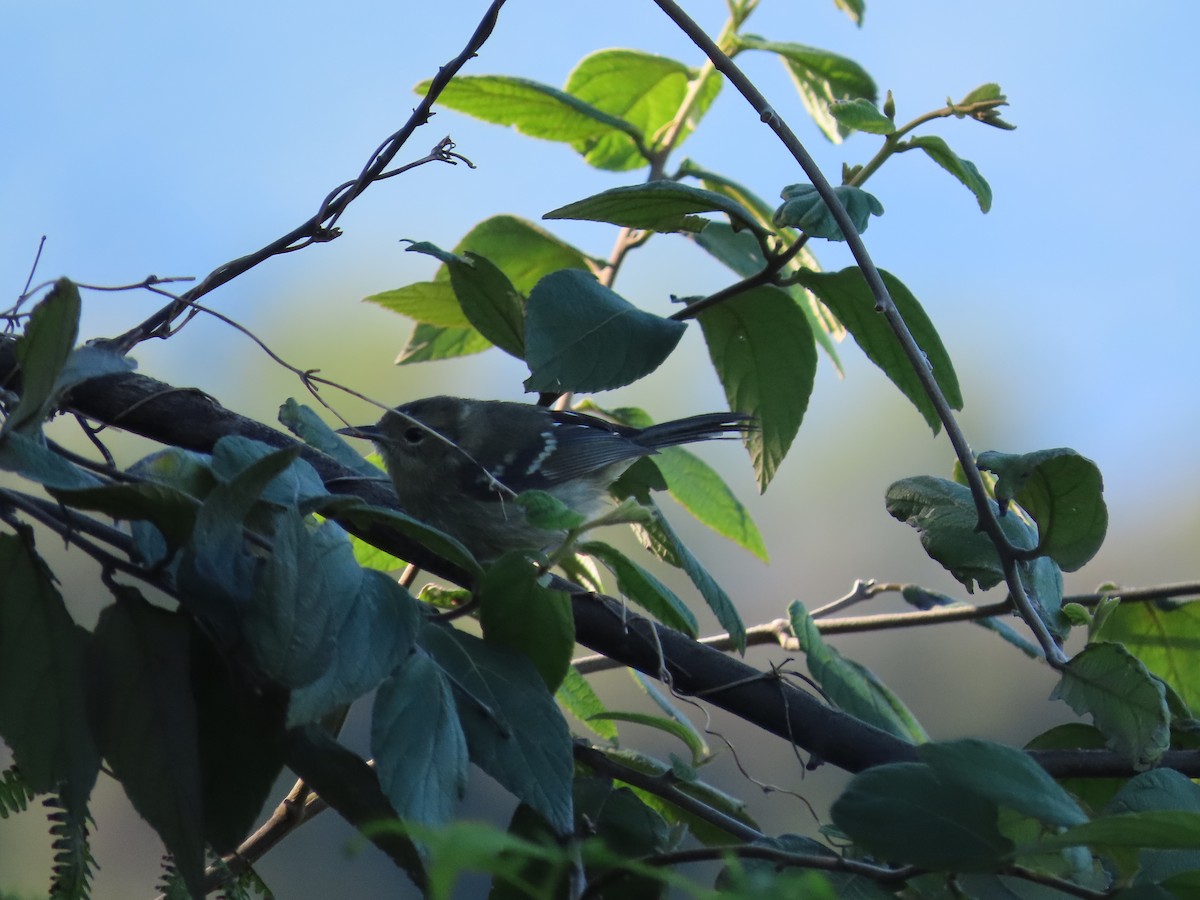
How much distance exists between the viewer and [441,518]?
1817 mm

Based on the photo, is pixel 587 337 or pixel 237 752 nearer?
pixel 237 752

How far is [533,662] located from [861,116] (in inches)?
21.2

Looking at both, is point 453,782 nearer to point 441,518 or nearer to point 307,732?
point 307,732

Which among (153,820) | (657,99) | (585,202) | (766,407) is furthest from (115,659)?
(657,99)

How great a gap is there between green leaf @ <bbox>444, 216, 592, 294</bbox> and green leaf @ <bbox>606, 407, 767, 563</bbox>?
18 centimetres

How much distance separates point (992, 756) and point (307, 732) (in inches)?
12.6

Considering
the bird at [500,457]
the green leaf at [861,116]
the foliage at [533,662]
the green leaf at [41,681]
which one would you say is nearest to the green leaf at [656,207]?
the foliage at [533,662]

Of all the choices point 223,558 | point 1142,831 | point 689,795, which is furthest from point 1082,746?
point 223,558

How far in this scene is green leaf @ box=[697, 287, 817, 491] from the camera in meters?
0.96

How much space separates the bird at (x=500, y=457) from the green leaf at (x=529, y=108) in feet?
2.01

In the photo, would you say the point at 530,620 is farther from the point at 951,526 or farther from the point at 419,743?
the point at 951,526

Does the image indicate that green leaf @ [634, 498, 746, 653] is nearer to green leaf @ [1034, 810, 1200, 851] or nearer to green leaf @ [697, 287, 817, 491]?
green leaf @ [697, 287, 817, 491]

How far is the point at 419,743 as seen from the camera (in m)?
0.51

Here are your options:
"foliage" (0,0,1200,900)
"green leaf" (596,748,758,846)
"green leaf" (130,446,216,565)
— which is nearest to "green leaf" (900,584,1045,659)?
"foliage" (0,0,1200,900)
